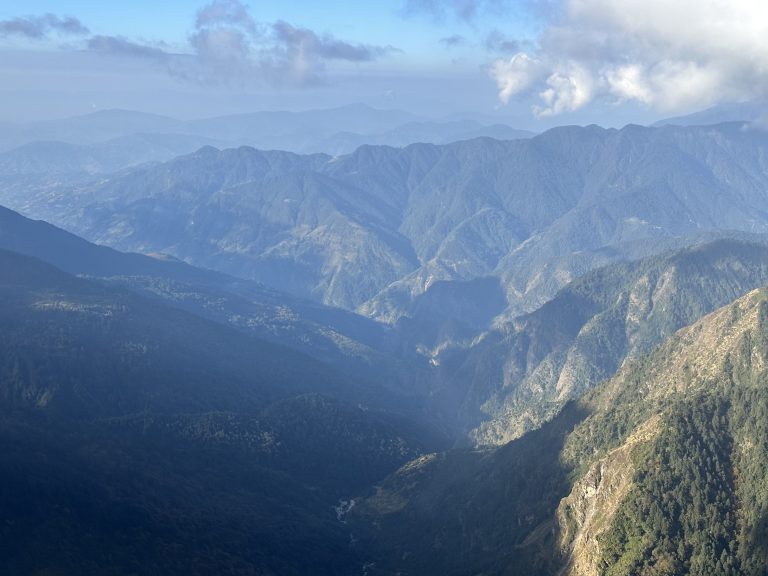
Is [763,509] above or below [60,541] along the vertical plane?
above

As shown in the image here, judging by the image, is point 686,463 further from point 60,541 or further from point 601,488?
point 60,541

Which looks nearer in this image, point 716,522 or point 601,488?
point 716,522

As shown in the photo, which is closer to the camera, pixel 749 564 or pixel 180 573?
pixel 749 564

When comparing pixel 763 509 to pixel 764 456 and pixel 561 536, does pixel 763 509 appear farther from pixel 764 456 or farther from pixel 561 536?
pixel 561 536

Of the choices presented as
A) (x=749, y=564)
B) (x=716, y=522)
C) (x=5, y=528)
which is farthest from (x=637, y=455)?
A: (x=5, y=528)

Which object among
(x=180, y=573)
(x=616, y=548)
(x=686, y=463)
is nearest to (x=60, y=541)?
(x=180, y=573)

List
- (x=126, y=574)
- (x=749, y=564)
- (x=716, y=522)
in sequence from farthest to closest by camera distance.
Result: 1. (x=126, y=574)
2. (x=716, y=522)
3. (x=749, y=564)

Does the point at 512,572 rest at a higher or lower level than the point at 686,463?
lower

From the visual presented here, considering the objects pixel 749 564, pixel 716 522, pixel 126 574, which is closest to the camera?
pixel 749 564

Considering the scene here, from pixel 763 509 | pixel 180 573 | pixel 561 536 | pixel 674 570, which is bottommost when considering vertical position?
pixel 180 573
